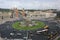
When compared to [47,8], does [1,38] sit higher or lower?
lower

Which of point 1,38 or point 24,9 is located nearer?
point 1,38

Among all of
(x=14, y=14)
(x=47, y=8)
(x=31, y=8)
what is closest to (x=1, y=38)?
(x=14, y=14)

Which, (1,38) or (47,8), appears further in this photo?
(47,8)

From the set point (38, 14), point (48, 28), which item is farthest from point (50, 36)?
point (38, 14)

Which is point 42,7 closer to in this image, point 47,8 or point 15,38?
point 47,8

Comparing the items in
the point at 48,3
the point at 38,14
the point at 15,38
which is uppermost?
the point at 48,3

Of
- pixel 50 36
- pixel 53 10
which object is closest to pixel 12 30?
pixel 50 36

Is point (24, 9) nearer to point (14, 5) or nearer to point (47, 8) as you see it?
point (14, 5)

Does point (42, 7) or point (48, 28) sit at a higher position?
point (42, 7)
